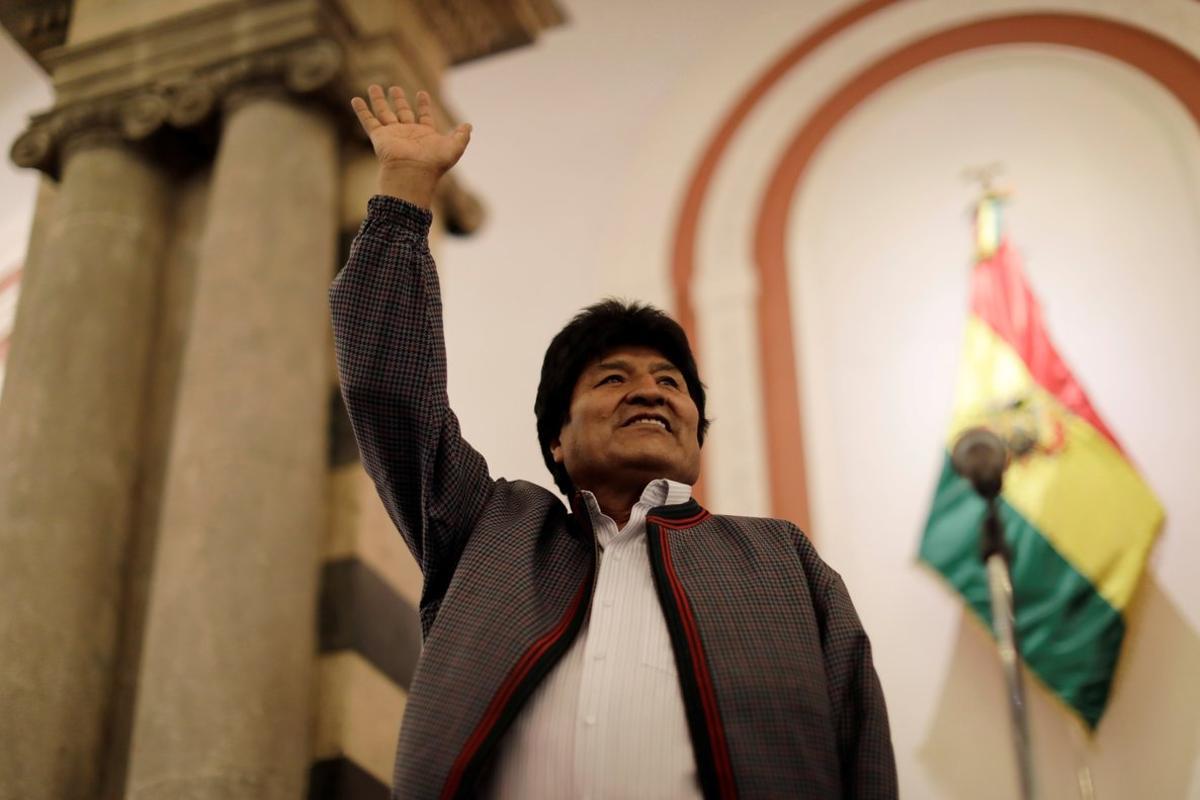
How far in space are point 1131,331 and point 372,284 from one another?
2.92 metres

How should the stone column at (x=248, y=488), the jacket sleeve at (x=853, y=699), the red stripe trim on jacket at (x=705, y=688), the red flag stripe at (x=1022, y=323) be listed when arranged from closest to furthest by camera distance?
the red stripe trim on jacket at (x=705, y=688), the jacket sleeve at (x=853, y=699), the stone column at (x=248, y=488), the red flag stripe at (x=1022, y=323)

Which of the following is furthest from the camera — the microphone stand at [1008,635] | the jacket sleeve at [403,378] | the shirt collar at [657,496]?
the microphone stand at [1008,635]

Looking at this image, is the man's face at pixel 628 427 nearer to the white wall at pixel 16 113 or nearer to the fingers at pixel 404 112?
the fingers at pixel 404 112

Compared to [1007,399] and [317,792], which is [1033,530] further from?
[317,792]

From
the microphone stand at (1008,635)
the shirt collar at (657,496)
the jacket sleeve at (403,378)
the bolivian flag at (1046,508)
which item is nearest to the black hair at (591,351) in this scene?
the shirt collar at (657,496)

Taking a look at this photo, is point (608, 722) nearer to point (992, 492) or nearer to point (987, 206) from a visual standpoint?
point (992, 492)

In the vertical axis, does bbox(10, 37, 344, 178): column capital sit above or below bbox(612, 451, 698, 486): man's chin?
above

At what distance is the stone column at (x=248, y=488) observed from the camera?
7.16 feet

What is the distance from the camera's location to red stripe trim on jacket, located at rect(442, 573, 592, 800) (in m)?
1.27

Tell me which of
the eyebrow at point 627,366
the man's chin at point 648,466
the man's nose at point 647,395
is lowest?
the man's chin at point 648,466

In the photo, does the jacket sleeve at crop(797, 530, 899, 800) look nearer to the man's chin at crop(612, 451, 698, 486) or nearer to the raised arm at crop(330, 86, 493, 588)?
the man's chin at crop(612, 451, 698, 486)

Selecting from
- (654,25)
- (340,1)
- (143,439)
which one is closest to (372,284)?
(143,439)

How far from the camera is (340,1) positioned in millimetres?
3049

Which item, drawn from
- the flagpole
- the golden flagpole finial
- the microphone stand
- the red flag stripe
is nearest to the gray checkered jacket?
the microphone stand
